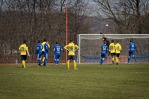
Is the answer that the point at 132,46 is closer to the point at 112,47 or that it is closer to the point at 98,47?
the point at 112,47

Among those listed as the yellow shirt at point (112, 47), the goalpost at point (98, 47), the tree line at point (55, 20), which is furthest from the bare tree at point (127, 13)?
the yellow shirt at point (112, 47)

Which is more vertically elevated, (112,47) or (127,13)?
(127,13)

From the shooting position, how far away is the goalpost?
39.6 m

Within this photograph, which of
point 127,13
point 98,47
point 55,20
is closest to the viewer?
point 98,47

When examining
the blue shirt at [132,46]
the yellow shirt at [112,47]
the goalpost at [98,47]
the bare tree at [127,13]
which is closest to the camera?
the yellow shirt at [112,47]

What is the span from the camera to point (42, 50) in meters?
32.5

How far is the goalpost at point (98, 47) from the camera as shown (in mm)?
39562

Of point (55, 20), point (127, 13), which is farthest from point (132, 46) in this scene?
point (127, 13)

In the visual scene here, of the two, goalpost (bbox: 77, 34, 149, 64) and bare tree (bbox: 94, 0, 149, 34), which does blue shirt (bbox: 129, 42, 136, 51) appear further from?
bare tree (bbox: 94, 0, 149, 34)

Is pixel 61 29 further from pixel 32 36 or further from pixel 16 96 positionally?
pixel 16 96

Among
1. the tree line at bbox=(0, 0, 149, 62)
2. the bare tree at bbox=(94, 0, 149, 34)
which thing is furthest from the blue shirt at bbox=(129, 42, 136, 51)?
the bare tree at bbox=(94, 0, 149, 34)

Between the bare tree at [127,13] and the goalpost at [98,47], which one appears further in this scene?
the bare tree at [127,13]

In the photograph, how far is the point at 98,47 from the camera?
131ft

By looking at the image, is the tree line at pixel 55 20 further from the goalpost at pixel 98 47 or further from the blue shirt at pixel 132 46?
the blue shirt at pixel 132 46
